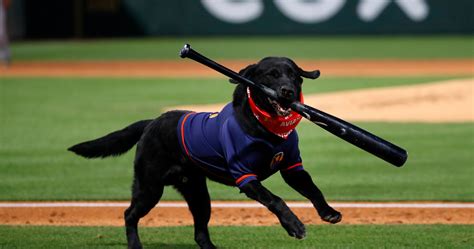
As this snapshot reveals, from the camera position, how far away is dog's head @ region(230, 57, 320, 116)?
21.6 feet

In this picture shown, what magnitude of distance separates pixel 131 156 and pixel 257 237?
6.10 meters

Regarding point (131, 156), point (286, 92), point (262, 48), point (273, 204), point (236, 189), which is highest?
point (286, 92)

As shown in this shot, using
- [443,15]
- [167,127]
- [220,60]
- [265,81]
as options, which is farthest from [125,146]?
[443,15]

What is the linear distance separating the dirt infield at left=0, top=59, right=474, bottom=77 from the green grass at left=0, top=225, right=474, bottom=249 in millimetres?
17367

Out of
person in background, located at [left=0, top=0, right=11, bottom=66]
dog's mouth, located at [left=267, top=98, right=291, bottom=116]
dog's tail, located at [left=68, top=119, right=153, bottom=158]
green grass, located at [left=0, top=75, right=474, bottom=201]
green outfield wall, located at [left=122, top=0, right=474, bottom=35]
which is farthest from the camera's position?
green outfield wall, located at [left=122, top=0, right=474, bottom=35]

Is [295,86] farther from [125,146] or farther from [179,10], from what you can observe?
[179,10]

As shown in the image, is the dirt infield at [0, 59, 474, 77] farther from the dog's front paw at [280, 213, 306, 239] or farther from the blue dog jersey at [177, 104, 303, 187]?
A: the dog's front paw at [280, 213, 306, 239]

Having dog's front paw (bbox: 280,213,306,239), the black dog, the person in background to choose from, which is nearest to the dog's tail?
the black dog

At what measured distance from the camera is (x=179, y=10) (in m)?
38.4

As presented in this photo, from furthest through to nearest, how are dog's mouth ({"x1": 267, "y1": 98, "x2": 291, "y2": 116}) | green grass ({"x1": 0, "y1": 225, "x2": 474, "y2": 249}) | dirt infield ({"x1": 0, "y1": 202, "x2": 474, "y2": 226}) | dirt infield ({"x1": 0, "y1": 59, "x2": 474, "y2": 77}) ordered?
dirt infield ({"x1": 0, "y1": 59, "x2": 474, "y2": 77}) → dirt infield ({"x1": 0, "y1": 202, "x2": 474, "y2": 226}) → green grass ({"x1": 0, "y1": 225, "x2": 474, "y2": 249}) → dog's mouth ({"x1": 267, "y1": 98, "x2": 291, "y2": 116})

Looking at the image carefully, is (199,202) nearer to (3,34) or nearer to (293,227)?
(293,227)

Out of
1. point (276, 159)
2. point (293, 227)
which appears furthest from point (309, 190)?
point (293, 227)

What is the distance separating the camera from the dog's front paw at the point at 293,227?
21.4ft

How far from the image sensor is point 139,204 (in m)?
7.44
